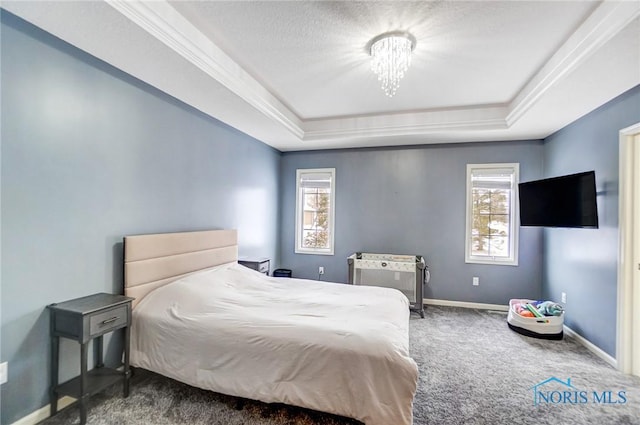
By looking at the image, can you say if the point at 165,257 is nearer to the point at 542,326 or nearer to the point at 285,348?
the point at 285,348

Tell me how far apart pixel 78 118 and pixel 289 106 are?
2.31 metres

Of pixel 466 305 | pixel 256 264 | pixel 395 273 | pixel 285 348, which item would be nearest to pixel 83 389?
pixel 285 348

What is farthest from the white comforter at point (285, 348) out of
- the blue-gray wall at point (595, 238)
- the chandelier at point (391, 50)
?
the blue-gray wall at point (595, 238)

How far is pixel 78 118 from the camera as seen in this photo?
206 cm

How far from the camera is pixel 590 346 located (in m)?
2.98

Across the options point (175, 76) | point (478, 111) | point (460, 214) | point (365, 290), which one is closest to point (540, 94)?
point (478, 111)

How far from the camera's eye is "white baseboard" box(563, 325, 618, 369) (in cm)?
268

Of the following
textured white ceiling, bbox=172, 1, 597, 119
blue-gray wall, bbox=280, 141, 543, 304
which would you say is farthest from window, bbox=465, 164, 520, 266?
textured white ceiling, bbox=172, 1, 597, 119

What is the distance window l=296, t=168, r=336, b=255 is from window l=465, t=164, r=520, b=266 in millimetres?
2213

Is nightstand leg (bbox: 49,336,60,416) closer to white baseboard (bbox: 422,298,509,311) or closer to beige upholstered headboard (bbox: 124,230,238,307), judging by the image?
beige upholstered headboard (bbox: 124,230,238,307)

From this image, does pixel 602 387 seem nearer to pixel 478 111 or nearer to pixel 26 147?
pixel 478 111

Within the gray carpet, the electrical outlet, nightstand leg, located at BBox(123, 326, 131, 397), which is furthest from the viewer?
nightstand leg, located at BBox(123, 326, 131, 397)

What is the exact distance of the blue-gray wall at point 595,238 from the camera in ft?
8.88

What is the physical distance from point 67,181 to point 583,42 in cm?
379
